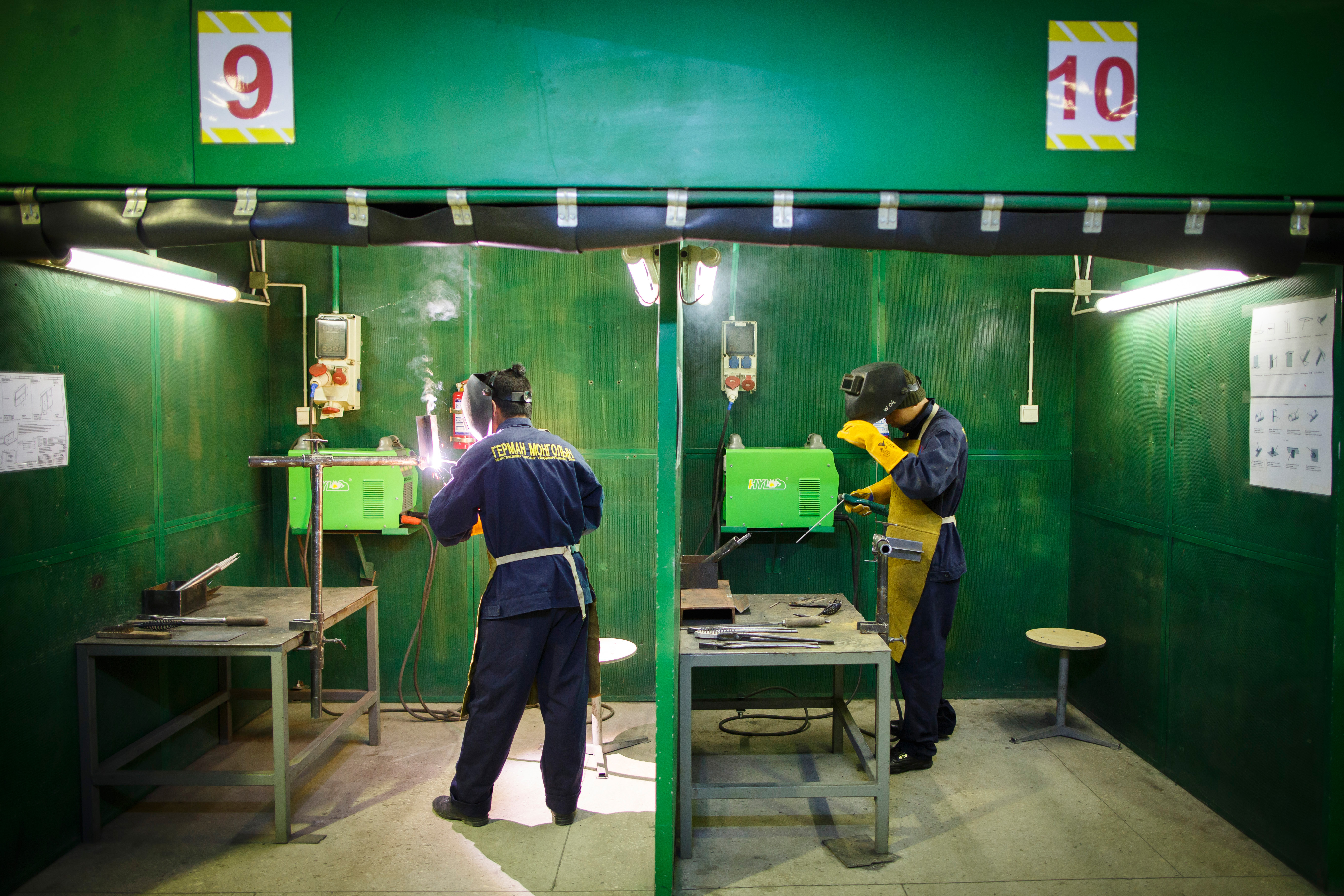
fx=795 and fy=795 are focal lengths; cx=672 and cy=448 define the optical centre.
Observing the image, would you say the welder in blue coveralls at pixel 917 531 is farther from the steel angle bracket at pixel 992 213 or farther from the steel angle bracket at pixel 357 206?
the steel angle bracket at pixel 357 206

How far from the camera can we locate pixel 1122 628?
12.8ft

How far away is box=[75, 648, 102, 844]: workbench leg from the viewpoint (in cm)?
288

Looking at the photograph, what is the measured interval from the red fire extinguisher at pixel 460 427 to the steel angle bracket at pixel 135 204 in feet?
6.30

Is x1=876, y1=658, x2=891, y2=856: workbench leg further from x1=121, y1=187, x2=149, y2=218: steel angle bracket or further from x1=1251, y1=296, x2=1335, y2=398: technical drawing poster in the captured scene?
x1=121, y1=187, x2=149, y2=218: steel angle bracket

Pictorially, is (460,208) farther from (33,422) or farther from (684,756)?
(684,756)

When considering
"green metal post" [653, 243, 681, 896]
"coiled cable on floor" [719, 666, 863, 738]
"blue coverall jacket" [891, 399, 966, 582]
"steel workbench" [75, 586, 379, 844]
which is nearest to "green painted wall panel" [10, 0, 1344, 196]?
"green metal post" [653, 243, 681, 896]

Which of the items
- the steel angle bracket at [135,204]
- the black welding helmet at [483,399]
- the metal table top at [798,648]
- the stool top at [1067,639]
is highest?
the steel angle bracket at [135,204]

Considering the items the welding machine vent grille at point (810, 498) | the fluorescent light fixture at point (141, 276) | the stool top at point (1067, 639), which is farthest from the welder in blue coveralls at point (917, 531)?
the fluorescent light fixture at point (141, 276)

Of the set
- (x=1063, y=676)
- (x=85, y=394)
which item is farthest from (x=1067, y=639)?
(x=85, y=394)

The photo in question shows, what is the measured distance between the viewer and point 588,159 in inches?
87.6

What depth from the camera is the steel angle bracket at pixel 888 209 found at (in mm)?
2211

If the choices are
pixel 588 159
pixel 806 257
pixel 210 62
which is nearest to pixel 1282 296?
pixel 806 257

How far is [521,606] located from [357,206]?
1487mm

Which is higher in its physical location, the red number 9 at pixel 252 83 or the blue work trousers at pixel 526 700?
the red number 9 at pixel 252 83
